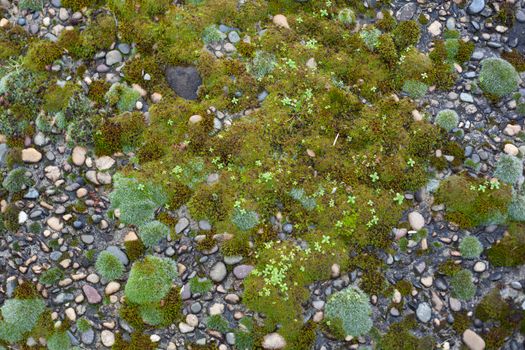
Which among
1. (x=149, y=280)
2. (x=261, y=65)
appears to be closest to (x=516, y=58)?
(x=261, y=65)

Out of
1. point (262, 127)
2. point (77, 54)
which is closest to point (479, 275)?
point (262, 127)

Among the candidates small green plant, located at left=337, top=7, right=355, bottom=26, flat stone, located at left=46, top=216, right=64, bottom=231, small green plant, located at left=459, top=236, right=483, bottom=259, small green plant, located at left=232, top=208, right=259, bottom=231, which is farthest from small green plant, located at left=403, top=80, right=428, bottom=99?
flat stone, located at left=46, top=216, right=64, bottom=231

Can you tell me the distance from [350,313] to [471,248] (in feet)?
8.19

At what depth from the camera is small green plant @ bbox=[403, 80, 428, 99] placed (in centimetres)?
1021

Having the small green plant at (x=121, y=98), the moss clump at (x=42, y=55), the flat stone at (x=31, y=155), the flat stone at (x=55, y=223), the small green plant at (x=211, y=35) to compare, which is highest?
the small green plant at (x=211, y=35)

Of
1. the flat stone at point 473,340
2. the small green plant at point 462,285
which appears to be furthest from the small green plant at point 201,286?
the flat stone at point 473,340

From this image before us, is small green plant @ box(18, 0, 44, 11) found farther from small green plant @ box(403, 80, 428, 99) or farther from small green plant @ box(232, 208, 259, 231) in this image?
small green plant @ box(403, 80, 428, 99)

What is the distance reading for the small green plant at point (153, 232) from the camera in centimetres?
921

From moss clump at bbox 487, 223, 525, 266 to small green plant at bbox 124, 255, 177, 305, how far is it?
5.71m

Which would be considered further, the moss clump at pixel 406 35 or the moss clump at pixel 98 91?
the moss clump at pixel 406 35

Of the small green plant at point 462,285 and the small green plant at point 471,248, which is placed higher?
the small green plant at point 471,248

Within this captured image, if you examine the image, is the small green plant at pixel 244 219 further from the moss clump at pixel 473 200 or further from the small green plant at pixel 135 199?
the moss clump at pixel 473 200

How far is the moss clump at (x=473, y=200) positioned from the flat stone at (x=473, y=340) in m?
1.90

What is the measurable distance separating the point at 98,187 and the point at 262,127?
10.9 ft
